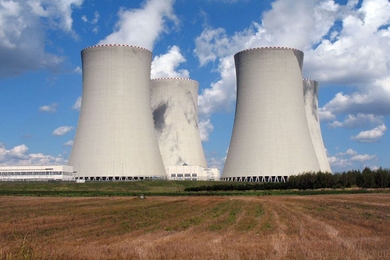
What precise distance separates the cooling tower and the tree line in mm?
9656

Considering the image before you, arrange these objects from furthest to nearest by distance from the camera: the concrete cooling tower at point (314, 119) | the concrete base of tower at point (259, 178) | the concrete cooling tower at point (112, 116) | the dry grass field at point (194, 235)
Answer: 1. the concrete cooling tower at point (314, 119)
2. the concrete base of tower at point (259, 178)
3. the concrete cooling tower at point (112, 116)
4. the dry grass field at point (194, 235)

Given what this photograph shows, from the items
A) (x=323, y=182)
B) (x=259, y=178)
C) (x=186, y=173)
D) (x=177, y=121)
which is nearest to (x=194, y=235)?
(x=259, y=178)

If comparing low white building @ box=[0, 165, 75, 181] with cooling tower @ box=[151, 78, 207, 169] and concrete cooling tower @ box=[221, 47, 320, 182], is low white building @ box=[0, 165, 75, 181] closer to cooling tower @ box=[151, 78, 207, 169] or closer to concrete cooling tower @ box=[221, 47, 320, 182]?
cooling tower @ box=[151, 78, 207, 169]

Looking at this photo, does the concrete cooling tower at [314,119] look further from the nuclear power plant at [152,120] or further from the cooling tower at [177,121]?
the cooling tower at [177,121]

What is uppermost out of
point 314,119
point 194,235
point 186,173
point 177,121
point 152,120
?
point 314,119

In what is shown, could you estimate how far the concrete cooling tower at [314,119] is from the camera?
51.0 m

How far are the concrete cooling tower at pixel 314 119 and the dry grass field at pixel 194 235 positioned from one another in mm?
35036

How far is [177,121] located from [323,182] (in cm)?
1508

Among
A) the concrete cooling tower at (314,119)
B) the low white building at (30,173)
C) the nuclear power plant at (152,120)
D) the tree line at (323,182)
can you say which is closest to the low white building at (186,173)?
Answer: the nuclear power plant at (152,120)

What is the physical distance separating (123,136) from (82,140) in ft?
9.96

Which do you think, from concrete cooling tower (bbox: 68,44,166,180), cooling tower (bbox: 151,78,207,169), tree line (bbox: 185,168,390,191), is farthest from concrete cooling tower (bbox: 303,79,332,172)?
concrete cooling tower (bbox: 68,44,166,180)

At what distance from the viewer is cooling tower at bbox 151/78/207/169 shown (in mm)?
50156

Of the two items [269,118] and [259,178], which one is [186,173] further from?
[269,118]

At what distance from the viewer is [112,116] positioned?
3819 centimetres
